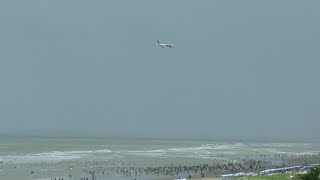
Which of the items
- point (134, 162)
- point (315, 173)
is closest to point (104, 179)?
point (134, 162)

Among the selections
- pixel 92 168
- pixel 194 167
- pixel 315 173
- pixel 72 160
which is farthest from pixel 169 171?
pixel 315 173

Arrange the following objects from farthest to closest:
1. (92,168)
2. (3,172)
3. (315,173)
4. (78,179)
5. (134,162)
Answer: (134,162) → (92,168) → (3,172) → (78,179) → (315,173)

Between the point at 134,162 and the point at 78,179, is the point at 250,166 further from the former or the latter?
the point at 78,179

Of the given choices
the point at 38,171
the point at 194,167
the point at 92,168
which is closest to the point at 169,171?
the point at 194,167

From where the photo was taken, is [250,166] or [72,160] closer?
[250,166]

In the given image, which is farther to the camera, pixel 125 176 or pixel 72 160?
pixel 72 160

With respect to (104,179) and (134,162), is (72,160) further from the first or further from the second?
(104,179)

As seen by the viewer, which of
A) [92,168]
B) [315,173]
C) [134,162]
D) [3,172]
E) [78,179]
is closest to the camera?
[315,173]

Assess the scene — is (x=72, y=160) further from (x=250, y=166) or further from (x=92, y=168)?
(x=250, y=166)

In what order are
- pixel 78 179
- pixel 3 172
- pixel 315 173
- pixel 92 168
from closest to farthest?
1. pixel 315 173
2. pixel 78 179
3. pixel 3 172
4. pixel 92 168
